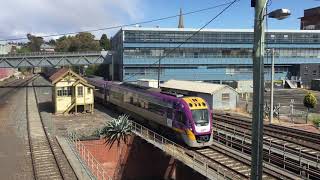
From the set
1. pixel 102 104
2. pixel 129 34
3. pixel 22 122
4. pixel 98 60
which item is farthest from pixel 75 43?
pixel 22 122

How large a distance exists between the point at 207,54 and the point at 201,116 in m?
60.5

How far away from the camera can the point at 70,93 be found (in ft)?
146

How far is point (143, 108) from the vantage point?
32812 millimetres

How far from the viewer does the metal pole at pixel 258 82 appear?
814 cm

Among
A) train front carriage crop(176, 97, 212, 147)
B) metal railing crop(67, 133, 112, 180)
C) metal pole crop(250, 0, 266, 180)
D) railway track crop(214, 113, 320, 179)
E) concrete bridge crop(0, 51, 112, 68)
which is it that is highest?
concrete bridge crop(0, 51, 112, 68)

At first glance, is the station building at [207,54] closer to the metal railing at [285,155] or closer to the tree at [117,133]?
the tree at [117,133]

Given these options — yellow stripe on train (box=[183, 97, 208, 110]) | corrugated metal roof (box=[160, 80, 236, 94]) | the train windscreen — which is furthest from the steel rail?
corrugated metal roof (box=[160, 80, 236, 94])

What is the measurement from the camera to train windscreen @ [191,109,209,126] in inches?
987

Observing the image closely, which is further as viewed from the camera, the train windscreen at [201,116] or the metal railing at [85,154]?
the metal railing at [85,154]

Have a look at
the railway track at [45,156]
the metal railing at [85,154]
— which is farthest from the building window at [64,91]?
the metal railing at [85,154]

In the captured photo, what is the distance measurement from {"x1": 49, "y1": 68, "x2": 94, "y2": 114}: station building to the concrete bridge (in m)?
43.0

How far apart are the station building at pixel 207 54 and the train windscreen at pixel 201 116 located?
54.7 metres

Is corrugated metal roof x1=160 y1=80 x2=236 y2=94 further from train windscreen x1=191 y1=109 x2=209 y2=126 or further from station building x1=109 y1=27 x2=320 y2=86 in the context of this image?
station building x1=109 y1=27 x2=320 y2=86

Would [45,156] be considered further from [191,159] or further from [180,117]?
[191,159]
